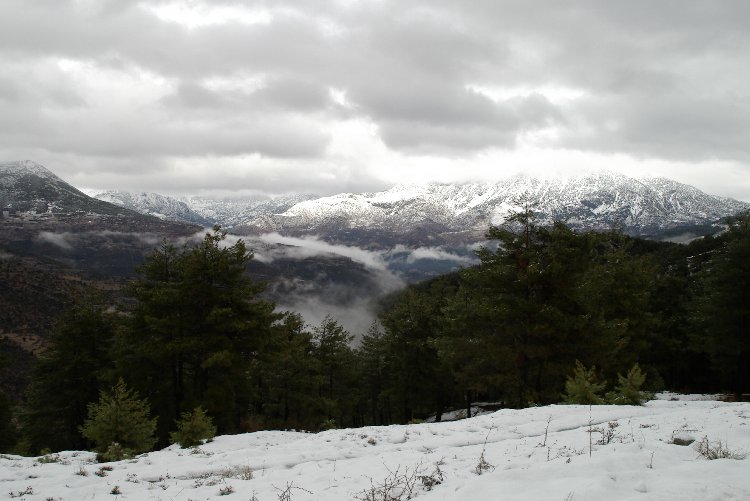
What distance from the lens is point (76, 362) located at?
25719 millimetres

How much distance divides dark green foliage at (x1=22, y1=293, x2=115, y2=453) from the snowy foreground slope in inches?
643

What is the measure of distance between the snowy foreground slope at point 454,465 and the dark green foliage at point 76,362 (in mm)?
16321

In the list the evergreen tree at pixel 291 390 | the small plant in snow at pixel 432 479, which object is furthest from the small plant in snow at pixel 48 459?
the evergreen tree at pixel 291 390

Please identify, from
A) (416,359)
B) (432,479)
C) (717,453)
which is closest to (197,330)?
(432,479)

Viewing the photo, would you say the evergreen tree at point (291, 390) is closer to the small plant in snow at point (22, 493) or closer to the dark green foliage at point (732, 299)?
the small plant in snow at point (22, 493)

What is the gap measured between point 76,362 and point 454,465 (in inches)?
1017

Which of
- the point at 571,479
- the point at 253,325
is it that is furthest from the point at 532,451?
the point at 253,325

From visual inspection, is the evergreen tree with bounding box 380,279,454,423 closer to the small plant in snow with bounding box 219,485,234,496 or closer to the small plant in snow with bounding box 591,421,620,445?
the small plant in snow with bounding box 591,421,620,445

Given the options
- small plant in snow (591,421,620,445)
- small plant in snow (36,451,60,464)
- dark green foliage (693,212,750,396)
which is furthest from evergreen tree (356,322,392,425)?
small plant in snow (591,421,620,445)

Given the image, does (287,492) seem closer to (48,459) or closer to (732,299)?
(48,459)

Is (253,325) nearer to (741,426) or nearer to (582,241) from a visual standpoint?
(582,241)

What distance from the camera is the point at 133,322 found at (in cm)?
2086

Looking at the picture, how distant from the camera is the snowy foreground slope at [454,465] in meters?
4.94

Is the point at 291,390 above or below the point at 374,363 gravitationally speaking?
below
